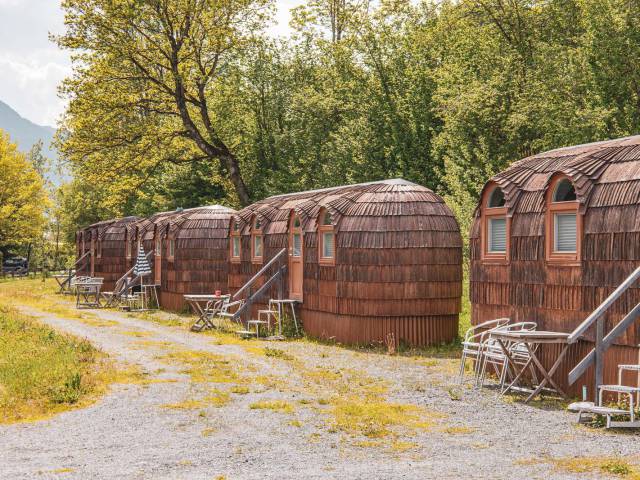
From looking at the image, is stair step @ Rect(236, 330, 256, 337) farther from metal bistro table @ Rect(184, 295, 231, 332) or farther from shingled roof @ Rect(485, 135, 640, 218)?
shingled roof @ Rect(485, 135, 640, 218)

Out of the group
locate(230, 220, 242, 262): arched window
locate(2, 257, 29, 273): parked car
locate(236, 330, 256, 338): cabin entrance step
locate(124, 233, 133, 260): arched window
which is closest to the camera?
locate(236, 330, 256, 338): cabin entrance step

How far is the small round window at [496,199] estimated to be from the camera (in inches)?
591

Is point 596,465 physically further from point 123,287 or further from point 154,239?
point 123,287

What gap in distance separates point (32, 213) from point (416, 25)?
27.7 metres

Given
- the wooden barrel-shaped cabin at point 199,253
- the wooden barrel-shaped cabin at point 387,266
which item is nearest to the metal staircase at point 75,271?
the wooden barrel-shaped cabin at point 199,253

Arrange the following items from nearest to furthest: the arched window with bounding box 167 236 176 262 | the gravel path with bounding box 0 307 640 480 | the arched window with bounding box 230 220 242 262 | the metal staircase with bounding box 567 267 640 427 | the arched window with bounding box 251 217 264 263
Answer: the gravel path with bounding box 0 307 640 480 < the metal staircase with bounding box 567 267 640 427 < the arched window with bounding box 251 217 264 263 < the arched window with bounding box 230 220 242 262 < the arched window with bounding box 167 236 176 262

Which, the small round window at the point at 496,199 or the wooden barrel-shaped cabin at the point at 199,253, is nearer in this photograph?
the small round window at the point at 496,199

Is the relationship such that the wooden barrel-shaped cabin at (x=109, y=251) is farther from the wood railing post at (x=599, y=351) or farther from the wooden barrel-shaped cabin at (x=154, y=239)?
the wood railing post at (x=599, y=351)

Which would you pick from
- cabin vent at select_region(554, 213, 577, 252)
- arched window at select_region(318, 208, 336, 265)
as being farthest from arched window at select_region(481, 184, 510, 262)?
arched window at select_region(318, 208, 336, 265)

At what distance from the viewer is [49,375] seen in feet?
45.2

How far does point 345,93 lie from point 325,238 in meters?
16.7

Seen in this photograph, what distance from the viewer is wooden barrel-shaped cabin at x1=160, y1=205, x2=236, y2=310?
28812mm

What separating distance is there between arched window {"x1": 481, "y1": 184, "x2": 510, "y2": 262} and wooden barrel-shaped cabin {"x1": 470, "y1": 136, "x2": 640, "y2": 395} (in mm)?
19

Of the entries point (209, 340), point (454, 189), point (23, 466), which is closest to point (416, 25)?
point (454, 189)
